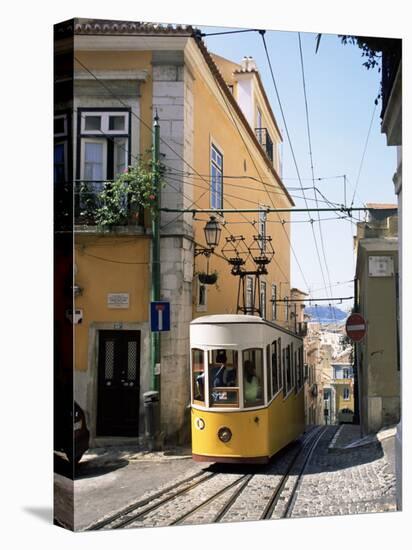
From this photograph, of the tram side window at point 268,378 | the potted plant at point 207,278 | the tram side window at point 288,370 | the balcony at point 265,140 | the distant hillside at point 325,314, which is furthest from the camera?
the distant hillside at point 325,314

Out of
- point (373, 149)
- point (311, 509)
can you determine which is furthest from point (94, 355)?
point (373, 149)

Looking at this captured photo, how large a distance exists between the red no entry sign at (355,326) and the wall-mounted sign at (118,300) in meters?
1.85

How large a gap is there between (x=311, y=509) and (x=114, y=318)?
206 centimetres

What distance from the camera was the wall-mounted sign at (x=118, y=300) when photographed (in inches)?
235

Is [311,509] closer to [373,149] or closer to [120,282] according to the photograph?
[120,282]

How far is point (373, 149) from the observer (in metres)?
6.78

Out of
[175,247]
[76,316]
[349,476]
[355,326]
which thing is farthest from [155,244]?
[349,476]

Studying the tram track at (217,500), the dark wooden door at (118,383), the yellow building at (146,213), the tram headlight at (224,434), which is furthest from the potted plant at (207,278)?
the tram track at (217,500)

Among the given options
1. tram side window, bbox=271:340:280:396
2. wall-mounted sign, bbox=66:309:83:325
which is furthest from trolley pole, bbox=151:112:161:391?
tram side window, bbox=271:340:280:396

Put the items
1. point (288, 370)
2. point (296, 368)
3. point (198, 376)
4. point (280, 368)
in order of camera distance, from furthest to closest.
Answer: point (296, 368) → point (288, 370) → point (280, 368) → point (198, 376)

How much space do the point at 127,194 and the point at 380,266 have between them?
218 cm

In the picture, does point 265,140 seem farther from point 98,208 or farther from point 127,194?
point 98,208

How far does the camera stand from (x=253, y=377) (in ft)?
20.5

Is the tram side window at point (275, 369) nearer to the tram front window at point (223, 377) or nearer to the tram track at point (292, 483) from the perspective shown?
the tram front window at point (223, 377)
